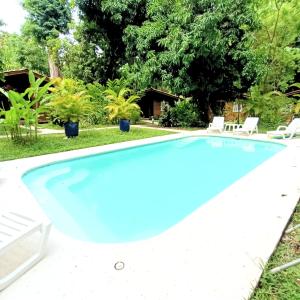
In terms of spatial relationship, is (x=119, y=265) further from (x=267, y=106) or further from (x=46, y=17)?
(x=46, y=17)

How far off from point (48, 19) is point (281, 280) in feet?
91.8

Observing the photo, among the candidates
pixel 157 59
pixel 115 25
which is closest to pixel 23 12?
pixel 115 25

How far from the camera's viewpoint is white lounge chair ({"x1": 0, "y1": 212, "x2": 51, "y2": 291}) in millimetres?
2252

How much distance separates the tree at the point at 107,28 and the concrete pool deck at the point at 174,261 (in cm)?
1517

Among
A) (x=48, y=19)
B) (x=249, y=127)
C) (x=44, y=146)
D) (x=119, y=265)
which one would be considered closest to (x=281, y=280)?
(x=119, y=265)

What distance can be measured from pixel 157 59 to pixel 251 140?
7036 mm

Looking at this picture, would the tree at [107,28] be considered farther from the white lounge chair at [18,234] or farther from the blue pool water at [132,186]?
the white lounge chair at [18,234]

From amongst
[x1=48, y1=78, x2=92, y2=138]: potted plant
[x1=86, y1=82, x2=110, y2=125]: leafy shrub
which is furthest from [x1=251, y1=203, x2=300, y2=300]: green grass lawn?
[x1=86, y1=82, x2=110, y2=125]: leafy shrub

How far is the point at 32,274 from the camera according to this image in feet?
7.75

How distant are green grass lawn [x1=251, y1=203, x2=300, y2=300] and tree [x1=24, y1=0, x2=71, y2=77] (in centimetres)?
2436

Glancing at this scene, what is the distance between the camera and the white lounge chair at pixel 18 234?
2.25m

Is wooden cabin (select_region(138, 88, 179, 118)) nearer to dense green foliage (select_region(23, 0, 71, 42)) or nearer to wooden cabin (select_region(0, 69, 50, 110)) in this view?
wooden cabin (select_region(0, 69, 50, 110))

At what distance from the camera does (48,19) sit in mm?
23812

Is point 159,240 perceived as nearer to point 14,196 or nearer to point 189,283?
point 189,283
